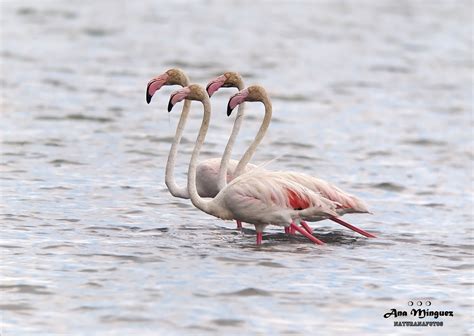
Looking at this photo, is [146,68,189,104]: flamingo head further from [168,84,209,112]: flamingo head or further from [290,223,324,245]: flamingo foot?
[290,223,324,245]: flamingo foot

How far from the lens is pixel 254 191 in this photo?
1114cm

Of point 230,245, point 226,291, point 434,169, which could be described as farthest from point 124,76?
point 226,291

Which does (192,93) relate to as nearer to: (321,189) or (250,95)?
(250,95)

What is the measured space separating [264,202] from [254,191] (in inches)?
5.1

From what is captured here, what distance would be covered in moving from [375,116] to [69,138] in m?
5.72

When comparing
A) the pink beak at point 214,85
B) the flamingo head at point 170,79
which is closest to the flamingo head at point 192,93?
the pink beak at point 214,85

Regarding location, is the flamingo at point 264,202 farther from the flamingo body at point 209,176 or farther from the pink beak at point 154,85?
the flamingo body at point 209,176

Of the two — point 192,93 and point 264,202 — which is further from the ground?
point 192,93

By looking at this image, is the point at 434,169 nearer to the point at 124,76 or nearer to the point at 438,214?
the point at 438,214

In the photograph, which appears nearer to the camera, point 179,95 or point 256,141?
point 179,95

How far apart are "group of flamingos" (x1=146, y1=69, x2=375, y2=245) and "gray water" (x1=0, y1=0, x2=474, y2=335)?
296 millimetres

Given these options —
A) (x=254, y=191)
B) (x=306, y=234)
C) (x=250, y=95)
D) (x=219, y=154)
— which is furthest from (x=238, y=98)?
(x=219, y=154)

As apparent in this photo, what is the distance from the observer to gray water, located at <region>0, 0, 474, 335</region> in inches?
373

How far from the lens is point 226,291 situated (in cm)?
972
